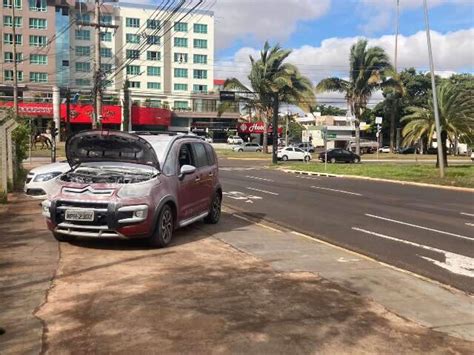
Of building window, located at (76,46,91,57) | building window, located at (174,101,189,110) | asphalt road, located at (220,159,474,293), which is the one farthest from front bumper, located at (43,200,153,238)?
building window, located at (174,101,189,110)

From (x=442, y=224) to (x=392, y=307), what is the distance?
824 cm

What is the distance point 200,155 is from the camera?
11.1 meters

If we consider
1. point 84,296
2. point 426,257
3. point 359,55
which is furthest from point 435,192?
point 359,55

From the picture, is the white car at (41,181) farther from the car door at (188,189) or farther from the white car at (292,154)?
the white car at (292,154)

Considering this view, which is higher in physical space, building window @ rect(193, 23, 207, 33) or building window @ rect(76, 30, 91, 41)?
building window @ rect(193, 23, 207, 33)

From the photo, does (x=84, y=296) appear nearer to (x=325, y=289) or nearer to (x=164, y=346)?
(x=164, y=346)

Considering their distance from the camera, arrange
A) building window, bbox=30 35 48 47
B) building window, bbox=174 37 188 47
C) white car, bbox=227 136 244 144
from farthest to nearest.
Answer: building window, bbox=174 37 188 47
building window, bbox=30 35 48 47
white car, bbox=227 136 244 144

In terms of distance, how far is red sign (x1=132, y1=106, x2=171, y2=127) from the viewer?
8325 cm

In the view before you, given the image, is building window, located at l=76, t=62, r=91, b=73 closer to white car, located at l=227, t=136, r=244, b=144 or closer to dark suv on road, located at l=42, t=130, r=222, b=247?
white car, located at l=227, t=136, r=244, b=144

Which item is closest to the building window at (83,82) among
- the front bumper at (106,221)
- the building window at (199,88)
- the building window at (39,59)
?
the building window at (39,59)

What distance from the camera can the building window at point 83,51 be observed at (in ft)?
314

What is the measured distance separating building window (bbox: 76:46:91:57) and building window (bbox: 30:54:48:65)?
20.8ft

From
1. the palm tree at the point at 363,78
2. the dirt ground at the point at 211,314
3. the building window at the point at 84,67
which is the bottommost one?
the dirt ground at the point at 211,314

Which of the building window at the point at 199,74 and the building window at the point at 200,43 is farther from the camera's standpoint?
the building window at the point at 199,74
